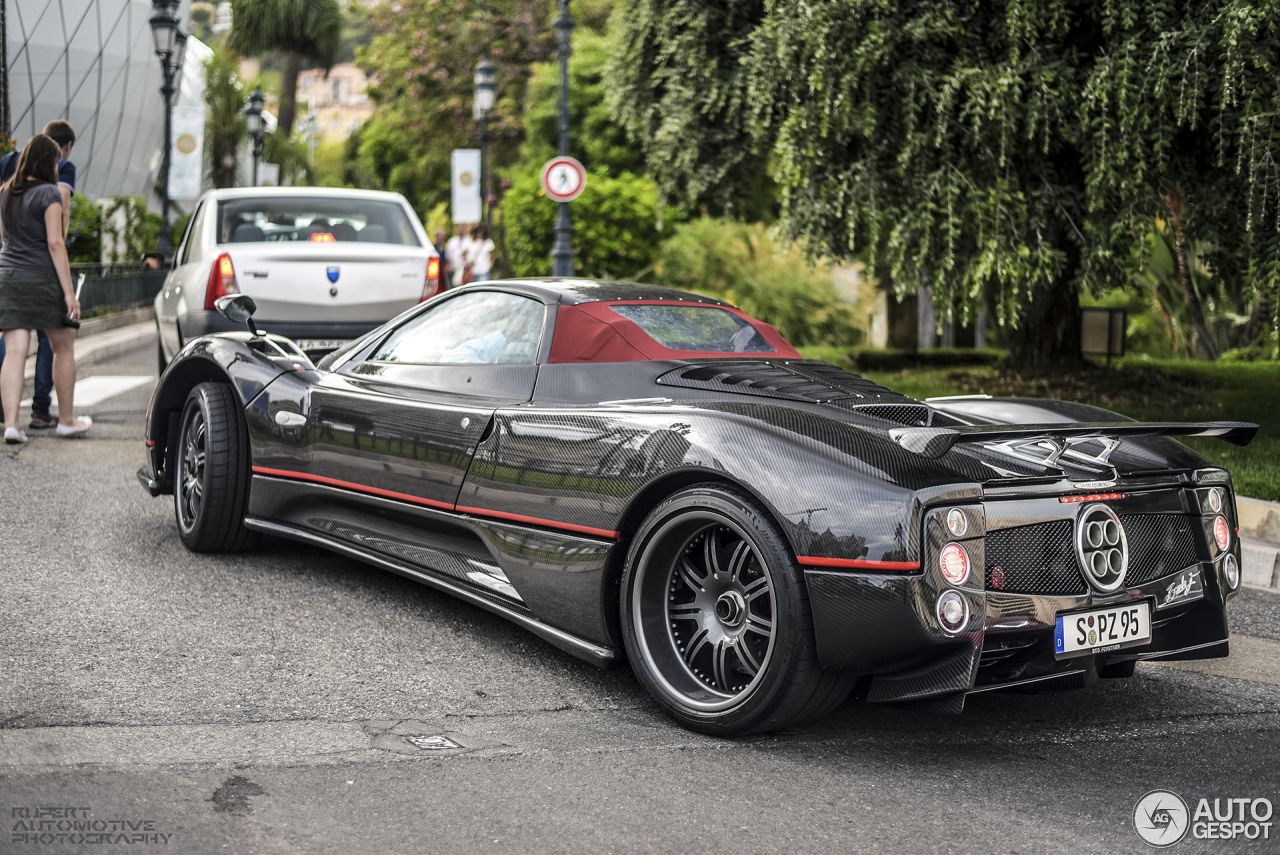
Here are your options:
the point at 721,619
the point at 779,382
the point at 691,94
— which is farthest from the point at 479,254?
the point at 721,619

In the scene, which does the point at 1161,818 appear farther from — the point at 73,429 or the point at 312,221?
the point at 312,221

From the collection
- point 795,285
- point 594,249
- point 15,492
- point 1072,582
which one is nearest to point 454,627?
point 1072,582

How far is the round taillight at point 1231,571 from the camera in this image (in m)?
3.53

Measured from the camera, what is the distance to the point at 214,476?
16.8 feet

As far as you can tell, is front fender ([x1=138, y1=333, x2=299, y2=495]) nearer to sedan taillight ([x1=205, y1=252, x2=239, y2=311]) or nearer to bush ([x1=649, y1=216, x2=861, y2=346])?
sedan taillight ([x1=205, y1=252, x2=239, y2=311])

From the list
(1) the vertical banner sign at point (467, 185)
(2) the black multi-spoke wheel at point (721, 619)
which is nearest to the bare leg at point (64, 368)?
(2) the black multi-spoke wheel at point (721, 619)

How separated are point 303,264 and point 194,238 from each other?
1226 millimetres

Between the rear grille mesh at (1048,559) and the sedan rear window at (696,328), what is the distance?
1.46 meters

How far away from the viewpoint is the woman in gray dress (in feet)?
25.7

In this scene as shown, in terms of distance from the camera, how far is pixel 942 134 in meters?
8.76

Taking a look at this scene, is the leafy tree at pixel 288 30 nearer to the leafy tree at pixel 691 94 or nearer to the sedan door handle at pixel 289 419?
the leafy tree at pixel 691 94

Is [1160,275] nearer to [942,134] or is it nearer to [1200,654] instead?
[942,134]

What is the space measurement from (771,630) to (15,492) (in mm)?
4909

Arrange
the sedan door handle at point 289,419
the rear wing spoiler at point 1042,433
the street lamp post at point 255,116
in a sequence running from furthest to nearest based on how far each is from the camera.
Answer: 1. the street lamp post at point 255,116
2. the sedan door handle at point 289,419
3. the rear wing spoiler at point 1042,433
